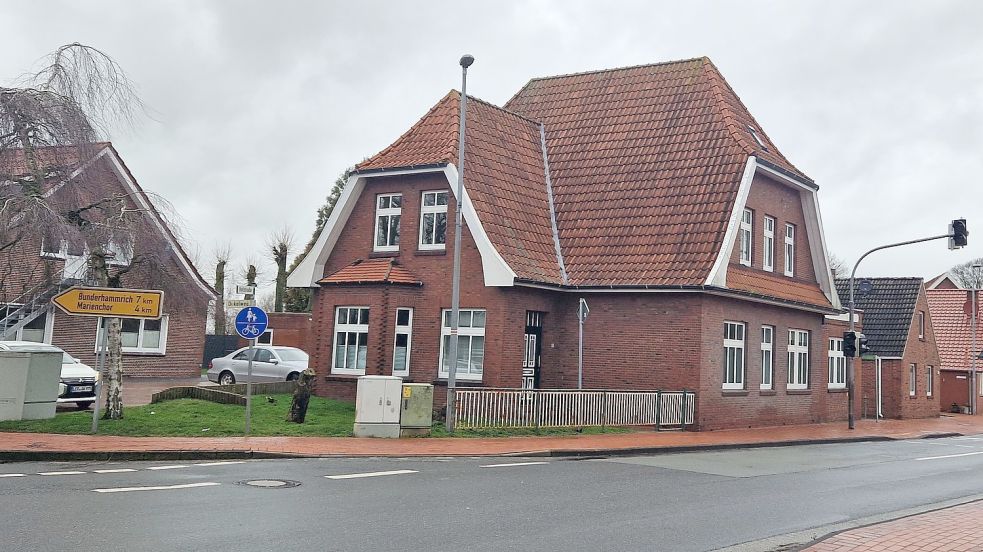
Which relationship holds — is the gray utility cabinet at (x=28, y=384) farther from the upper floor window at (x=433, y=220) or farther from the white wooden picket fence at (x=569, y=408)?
the upper floor window at (x=433, y=220)

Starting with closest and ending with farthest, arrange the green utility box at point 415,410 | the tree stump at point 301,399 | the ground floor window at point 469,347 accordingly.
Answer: the green utility box at point 415,410
the tree stump at point 301,399
the ground floor window at point 469,347

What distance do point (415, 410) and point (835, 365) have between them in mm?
20069

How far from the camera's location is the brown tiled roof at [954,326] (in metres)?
47.2

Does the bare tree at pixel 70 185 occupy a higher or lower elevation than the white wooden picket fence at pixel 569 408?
higher

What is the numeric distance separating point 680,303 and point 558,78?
11.0 metres

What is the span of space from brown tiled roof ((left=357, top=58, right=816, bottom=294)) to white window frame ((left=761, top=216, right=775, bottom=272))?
63.8 inches

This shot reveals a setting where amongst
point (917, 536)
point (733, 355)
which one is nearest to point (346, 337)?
point (733, 355)

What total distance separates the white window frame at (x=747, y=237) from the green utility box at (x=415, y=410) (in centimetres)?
1114

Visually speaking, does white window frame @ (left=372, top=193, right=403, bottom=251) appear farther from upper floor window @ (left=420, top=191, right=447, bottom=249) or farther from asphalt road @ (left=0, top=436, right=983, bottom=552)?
asphalt road @ (left=0, top=436, right=983, bottom=552)

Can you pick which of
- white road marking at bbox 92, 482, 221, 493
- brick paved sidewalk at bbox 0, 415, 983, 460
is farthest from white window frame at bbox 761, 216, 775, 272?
white road marking at bbox 92, 482, 221, 493

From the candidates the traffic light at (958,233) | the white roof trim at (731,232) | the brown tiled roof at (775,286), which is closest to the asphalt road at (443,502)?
the white roof trim at (731,232)

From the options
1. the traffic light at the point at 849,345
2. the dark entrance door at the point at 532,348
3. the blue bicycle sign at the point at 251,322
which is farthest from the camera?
the traffic light at the point at 849,345

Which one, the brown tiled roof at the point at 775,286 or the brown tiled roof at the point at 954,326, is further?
the brown tiled roof at the point at 954,326

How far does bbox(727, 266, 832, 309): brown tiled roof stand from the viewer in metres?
23.7
